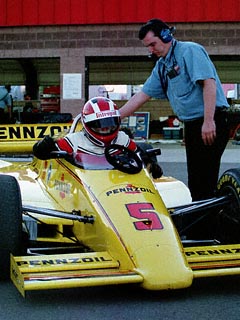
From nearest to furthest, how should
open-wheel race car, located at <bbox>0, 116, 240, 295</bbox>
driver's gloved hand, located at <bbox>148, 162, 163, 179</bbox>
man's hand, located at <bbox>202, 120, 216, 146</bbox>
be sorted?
open-wheel race car, located at <bbox>0, 116, 240, 295</bbox>, man's hand, located at <bbox>202, 120, 216, 146</bbox>, driver's gloved hand, located at <bbox>148, 162, 163, 179</bbox>

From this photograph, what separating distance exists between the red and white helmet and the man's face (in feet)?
1.82

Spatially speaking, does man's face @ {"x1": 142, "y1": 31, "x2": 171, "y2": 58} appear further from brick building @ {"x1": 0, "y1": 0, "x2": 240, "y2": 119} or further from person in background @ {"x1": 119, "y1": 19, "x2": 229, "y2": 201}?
brick building @ {"x1": 0, "y1": 0, "x2": 240, "y2": 119}

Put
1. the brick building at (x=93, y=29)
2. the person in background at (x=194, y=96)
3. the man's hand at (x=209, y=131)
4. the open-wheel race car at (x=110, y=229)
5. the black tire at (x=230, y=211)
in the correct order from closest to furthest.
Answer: the open-wheel race car at (x=110, y=229) → the black tire at (x=230, y=211) → the man's hand at (x=209, y=131) → the person in background at (x=194, y=96) → the brick building at (x=93, y=29)

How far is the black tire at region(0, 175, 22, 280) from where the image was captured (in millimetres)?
4348

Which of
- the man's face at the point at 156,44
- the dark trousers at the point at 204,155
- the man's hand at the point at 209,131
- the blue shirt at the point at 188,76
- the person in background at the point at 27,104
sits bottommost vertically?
the person in background at the point at 27,104

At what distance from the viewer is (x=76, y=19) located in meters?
15.8

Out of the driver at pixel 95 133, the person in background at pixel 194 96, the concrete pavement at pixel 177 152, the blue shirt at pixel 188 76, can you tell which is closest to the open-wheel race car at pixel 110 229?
the driver at pixel 95 133

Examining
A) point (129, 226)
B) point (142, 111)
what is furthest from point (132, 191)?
point (142, 111)

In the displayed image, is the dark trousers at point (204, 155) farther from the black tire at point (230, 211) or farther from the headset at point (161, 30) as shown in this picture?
the headset at point (161, 30)

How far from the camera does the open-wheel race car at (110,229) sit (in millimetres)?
3939

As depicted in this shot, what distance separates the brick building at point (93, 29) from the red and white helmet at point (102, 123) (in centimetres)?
1065

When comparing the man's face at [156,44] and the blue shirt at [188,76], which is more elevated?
the man's face at [156,44]

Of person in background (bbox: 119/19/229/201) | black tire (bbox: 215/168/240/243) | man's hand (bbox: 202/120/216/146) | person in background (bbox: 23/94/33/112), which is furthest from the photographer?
person in background (bbox: 23/94/33/112)

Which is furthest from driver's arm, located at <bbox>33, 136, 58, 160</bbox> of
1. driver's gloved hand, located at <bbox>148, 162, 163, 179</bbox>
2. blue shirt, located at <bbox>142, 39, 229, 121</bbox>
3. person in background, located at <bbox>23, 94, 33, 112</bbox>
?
person in background, located at <bbox>23, 94, 33, 112</bbox>
